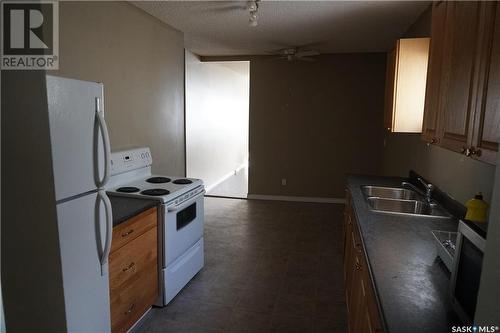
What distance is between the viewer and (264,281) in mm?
3311

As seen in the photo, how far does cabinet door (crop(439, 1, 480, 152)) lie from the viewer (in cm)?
146

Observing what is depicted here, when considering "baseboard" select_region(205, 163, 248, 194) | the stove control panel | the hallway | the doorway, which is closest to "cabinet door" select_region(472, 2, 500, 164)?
the stove control panel

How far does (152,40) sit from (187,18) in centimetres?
46

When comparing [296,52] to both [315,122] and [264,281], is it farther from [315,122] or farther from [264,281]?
[264,281]

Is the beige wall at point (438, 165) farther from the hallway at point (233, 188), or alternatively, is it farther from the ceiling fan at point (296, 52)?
the hallway at point (233, 188)

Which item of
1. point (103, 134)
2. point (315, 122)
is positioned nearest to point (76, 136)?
point (103, 134)

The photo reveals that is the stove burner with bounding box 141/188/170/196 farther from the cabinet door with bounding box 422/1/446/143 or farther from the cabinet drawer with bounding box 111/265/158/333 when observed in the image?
the cabinet door with bounding box 422/1/446/143

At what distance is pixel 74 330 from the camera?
1882 millimetres

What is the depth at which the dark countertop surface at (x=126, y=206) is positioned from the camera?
7.43ft

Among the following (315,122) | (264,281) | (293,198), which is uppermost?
(315,122)

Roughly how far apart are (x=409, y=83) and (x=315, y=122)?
3.37 meters

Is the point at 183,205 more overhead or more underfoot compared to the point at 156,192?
more underfoot

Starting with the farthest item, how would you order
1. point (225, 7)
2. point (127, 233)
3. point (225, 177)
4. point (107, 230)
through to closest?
point (225, 177) → point (225, 7) → point (127, 233) → point (107, 230)

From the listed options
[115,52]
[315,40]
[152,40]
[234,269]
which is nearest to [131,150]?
[115,52]
